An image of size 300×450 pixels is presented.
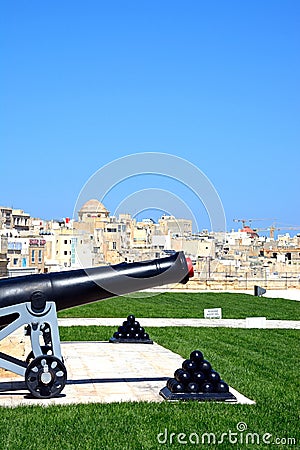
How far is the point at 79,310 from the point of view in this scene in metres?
22.5

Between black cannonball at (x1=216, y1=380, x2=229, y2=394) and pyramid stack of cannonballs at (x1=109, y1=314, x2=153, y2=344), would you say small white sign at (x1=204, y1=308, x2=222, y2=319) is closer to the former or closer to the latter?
pyramid stack of cannonballs at (x1=109, y1=314, x2=153, y2=344)

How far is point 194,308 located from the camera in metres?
24.3

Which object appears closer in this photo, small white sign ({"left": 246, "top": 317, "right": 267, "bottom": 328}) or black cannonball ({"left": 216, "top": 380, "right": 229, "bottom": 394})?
black cannonball ({"left": 216, "top": 380, "right": 229, "bottom": 394})

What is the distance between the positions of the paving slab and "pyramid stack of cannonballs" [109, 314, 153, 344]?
26 cm

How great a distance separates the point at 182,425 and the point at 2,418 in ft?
5.39

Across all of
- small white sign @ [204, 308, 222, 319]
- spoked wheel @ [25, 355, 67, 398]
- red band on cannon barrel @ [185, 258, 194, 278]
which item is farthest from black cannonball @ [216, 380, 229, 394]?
small white sign @ [204, 308, 222, 319]

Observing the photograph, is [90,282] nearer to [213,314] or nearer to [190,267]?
[190,267]

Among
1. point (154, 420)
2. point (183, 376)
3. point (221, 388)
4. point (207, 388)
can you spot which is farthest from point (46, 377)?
point (221, 388)

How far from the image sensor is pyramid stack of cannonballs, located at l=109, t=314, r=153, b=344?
570 inches

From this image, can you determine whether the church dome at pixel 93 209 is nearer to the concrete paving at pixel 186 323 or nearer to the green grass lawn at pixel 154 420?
the green grass lawn at pixel 154 420

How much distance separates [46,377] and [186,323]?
10526 millimetres

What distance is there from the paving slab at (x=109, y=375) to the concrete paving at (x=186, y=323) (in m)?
4.06

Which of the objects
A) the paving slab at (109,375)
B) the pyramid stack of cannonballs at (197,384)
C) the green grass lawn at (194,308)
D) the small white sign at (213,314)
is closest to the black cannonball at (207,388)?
the pyramid stack of cannonballs at (197,384)

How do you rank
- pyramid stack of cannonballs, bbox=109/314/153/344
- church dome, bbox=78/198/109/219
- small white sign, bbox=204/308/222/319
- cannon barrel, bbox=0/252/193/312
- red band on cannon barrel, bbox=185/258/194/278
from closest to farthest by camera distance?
1. cannon barrel, bbox=0/252/193/312
2. red band on cannon barrel, bbox=185/258/194/278
3. church dome, bbox=78/198/109/219
4. pyramid stack of cannonballs, bbox=109/314/153/344
5. small white sign, bbox=204/308/222/319
